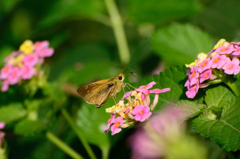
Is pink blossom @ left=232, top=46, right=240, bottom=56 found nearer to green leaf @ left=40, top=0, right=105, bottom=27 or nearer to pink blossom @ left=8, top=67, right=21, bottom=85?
pink blossom @ left=8, top=67, right=21, bottom=85

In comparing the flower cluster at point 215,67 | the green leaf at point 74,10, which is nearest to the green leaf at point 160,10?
→ the green leaf at point 74,10

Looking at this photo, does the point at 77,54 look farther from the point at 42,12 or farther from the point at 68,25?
the point at 68,25

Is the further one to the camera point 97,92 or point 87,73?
point 87,73

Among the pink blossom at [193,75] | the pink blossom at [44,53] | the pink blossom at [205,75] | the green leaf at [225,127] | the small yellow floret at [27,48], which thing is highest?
the small yellow floret at [27,48]

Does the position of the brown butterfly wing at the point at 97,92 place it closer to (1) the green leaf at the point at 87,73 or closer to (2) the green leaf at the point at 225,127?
(2) the green leaf at the point at 225,127

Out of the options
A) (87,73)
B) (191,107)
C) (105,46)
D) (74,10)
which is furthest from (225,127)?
(105,46)

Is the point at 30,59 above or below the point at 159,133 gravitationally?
above

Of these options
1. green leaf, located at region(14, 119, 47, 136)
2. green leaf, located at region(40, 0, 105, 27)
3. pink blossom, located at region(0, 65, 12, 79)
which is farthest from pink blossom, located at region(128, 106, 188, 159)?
green leaf, located at region(40, 0, 105, 27)

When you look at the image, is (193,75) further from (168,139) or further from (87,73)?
(87,73)
